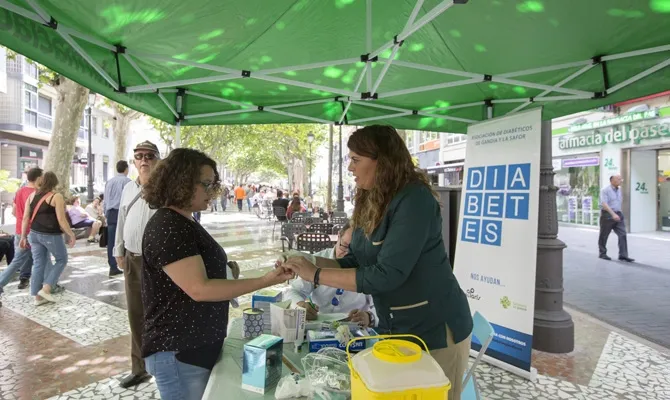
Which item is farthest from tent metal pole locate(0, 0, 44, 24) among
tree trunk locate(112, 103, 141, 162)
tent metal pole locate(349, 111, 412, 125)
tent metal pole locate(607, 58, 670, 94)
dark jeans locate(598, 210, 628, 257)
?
tree trunk locate(112, 103, 141, 162)

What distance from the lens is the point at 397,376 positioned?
1.11m

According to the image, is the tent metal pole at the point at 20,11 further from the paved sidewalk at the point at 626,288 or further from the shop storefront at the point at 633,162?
the shop storefront at the point at 633,162

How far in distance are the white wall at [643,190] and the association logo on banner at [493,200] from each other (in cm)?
1465

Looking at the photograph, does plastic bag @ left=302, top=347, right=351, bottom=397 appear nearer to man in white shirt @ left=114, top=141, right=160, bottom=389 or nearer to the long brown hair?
the long brown hair

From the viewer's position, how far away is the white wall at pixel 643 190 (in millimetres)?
15258

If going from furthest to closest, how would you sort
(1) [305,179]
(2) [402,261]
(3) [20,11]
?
1. (1) [305,179]
2. (3) [20,11]
3. (2) [402,261]

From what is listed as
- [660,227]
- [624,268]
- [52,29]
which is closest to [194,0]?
[52,29]

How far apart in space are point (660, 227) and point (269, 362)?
1901 cm

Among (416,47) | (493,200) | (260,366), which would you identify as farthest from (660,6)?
(260,366)

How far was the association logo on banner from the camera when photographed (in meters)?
3.78

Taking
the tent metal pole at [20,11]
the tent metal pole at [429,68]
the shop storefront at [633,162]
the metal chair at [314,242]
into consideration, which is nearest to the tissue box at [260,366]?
the tent metal pole at [20,11]

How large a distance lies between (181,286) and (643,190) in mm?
18650

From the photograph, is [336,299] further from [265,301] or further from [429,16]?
[429,16]

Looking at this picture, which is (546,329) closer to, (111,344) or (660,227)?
(111,344)
